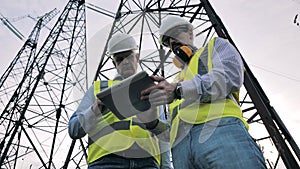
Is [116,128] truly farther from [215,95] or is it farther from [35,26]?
[35,26]

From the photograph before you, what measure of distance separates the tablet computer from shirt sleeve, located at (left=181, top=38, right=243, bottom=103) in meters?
0.23

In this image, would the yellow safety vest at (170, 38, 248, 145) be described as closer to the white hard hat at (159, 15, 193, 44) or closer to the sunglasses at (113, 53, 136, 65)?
the white hard hat at (159, 15, 193, 44)

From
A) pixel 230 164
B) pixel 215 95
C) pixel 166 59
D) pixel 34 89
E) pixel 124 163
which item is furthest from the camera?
pixel 34 89

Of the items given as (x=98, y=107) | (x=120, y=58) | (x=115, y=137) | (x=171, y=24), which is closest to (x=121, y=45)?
(x=120, y=58)

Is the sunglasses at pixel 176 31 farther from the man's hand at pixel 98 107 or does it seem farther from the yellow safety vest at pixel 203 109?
the man's hand at pixel 98 107

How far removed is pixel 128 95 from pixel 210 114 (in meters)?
0.49

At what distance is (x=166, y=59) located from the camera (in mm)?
5508

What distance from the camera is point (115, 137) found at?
176 centimetres

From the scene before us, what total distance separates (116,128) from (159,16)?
16.2 ft

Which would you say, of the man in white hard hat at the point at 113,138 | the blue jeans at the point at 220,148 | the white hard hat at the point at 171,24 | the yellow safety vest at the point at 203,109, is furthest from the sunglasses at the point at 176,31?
the blue jeans at the point at 220,148

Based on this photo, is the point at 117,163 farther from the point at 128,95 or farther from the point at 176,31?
the point at 176,31

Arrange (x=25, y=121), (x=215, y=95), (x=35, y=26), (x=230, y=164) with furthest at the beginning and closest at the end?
1. (x=35, y=26)
2. (x=25, y=121)
3. (x=215, y=95)
4. (x=230, y=164)

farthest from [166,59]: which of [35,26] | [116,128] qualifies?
[35,26]

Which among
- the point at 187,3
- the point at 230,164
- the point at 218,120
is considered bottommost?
A: the point at 230,164
